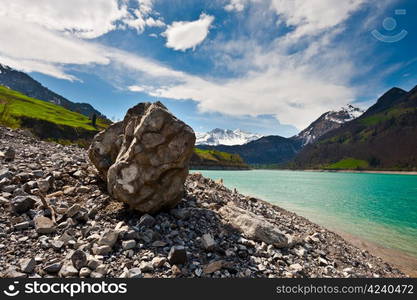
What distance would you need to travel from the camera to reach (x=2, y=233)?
322 inches

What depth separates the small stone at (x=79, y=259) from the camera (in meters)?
7.14

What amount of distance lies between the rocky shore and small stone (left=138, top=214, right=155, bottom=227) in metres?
0.04

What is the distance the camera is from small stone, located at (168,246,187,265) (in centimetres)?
812

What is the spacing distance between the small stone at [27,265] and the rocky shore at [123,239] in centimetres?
3

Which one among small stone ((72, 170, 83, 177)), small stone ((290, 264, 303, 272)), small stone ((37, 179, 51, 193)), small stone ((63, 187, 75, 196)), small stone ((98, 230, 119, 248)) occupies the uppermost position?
small stone ((72, 170, 83, 177))

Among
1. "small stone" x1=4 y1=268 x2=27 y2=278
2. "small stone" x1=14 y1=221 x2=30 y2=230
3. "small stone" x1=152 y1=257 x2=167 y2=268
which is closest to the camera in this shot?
Result: "small stone" x1=4 y1=268 x2=27 y2=278

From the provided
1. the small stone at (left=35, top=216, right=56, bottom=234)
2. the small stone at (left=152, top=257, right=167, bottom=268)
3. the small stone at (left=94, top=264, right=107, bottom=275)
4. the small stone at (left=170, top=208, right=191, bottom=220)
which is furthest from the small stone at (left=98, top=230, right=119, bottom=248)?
the small stone at (left=170, top=208, right=191, bottom=220)

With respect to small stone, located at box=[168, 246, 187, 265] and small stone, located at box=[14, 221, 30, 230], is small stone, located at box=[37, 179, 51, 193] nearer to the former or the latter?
small stone, located at box=[14, 221, 30, 230]

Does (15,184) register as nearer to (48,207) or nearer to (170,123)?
(48,207)

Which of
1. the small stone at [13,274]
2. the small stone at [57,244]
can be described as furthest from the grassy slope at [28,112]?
the small stone at [13,274]

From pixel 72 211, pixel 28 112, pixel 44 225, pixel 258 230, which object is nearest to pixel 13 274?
Result: pixel 44 225

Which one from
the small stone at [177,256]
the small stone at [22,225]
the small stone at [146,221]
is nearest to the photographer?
the small stone at [177,256]

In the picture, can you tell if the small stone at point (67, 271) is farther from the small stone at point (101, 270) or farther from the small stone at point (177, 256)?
the small stone at point (177, 256)

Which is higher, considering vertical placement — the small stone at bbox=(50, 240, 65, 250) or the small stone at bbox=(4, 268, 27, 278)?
the small stone at bbox=(50, 240, 65, 250)
